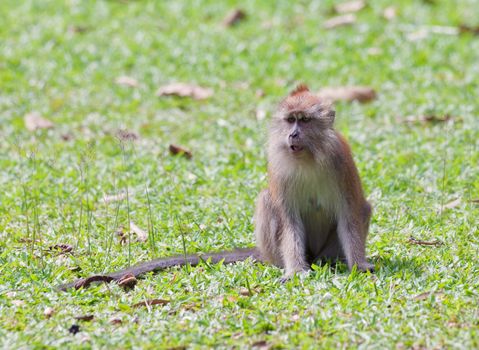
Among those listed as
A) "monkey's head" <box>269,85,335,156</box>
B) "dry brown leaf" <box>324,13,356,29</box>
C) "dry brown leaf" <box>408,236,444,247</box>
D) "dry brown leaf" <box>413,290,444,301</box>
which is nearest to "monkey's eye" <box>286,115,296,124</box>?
"monkey's head" <box>269,85,335,156</box>

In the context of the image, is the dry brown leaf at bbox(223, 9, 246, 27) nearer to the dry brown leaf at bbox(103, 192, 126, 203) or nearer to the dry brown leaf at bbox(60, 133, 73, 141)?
the dry brown leaf at bbox(60, 133, 73, 141)

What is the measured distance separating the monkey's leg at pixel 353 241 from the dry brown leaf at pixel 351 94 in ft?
15.5

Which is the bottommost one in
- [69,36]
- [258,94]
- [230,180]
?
[230,180]

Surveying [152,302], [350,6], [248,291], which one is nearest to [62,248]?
[152,302]

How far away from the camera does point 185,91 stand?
38.7ft

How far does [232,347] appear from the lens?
17.7ft

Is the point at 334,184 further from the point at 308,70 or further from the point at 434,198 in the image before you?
the point at 308,70

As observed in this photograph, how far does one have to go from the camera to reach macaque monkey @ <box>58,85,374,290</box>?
673 cm

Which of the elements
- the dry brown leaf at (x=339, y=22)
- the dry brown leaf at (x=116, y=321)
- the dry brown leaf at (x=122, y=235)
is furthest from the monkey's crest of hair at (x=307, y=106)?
the dry brown leaf at (x=339, y=22)

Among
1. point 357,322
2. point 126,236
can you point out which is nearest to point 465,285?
point 357,322

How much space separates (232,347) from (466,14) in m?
9.82

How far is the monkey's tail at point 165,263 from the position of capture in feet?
21.4

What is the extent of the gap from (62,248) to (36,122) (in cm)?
368

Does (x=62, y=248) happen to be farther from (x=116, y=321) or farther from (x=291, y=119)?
(x=291, y=119)
